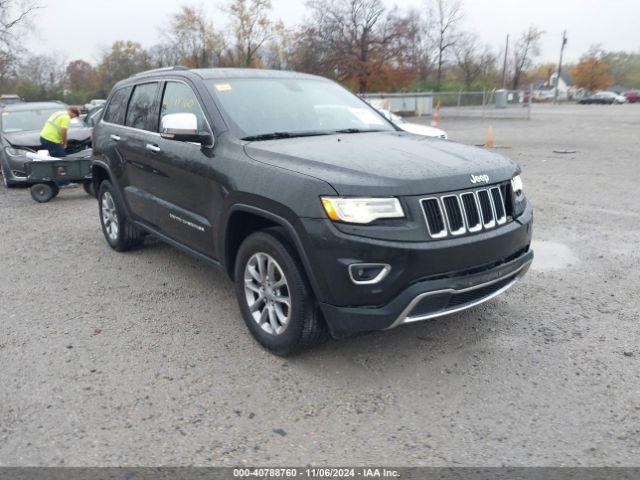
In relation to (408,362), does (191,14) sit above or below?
above

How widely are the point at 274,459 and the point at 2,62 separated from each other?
43206 millimetres

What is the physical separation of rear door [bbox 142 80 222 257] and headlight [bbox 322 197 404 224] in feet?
3.82

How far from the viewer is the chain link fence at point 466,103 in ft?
103

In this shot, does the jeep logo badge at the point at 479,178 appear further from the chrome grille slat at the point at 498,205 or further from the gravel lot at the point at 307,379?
the gravel lot at the point at 307,379

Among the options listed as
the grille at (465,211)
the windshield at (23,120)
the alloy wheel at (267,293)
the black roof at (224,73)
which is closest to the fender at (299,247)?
the alloy wheel at (267,293)

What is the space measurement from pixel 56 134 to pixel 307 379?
29.0 feet

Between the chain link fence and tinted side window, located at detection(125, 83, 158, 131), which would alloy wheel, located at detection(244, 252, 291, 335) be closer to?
tinted side window, located at detection(125, 83, 158, 131)

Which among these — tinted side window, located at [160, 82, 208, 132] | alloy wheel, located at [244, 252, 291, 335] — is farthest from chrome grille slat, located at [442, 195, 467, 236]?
tinted side window, located at [160, 82, 208, 132]

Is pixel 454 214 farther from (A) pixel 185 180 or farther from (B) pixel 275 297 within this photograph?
(A) pixel 185 180

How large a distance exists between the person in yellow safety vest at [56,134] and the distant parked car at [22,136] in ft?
1.65

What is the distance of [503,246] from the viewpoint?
3686mm

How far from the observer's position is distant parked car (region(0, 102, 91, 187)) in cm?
1075

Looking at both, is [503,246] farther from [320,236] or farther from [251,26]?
[251,26]

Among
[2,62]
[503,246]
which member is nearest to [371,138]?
[503,246]
